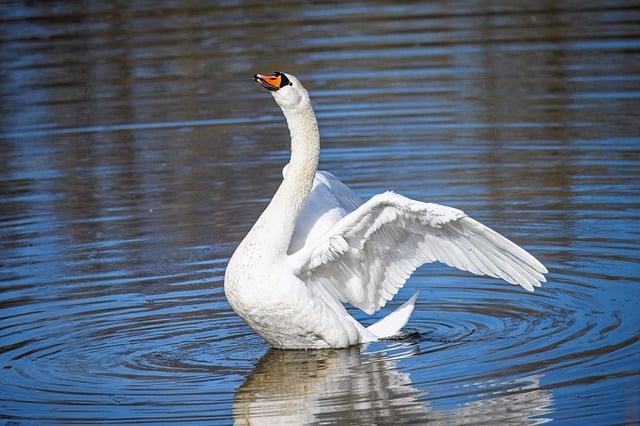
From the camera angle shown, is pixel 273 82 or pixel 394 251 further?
pixel 394 251

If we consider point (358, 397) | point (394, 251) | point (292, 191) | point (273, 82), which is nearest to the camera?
point (358, 397)

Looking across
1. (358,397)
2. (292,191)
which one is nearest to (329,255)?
(292,191)

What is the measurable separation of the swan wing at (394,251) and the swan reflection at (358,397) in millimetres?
597

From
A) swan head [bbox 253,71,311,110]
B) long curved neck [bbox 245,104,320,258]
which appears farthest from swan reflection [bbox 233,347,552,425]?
swan head [bbox 253,71,311,110]

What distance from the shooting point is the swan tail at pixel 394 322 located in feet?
32.1

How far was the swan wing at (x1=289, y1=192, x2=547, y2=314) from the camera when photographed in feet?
30.6

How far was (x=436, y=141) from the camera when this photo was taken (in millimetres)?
16141

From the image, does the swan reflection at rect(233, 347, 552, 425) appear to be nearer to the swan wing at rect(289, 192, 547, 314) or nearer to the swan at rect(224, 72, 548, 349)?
the swan at rect(224, 72, 548, 349)

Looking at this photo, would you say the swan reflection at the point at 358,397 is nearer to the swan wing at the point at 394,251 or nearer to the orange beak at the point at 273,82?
the swan wing at the point at 394,251

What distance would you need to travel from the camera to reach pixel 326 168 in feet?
49.9

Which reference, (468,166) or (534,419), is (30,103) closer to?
(468,166)

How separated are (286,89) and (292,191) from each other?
0.71m

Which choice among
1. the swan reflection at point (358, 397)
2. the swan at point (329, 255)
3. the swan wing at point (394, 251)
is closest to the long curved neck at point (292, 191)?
the swan at point (329, 255)

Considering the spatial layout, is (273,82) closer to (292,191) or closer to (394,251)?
(292,191)
